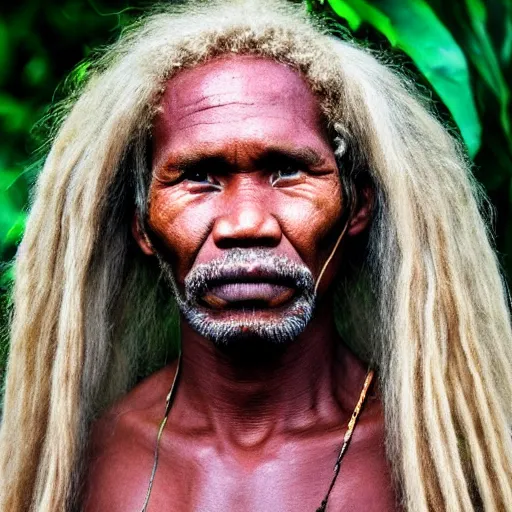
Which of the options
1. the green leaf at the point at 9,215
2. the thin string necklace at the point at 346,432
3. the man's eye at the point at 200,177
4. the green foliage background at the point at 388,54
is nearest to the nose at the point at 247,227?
the man's eye at the point at 200,177

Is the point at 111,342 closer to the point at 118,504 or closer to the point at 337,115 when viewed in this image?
the point at 118,504

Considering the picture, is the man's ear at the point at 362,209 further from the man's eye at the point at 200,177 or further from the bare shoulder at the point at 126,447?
the bare shoulder at the point at 126,447

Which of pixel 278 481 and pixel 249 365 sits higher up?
pixel 249 365

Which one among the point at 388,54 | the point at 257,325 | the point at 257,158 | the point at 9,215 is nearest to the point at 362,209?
the point at 257,158

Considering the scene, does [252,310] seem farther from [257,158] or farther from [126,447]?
[126,447]

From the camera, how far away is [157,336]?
2562 millimetres

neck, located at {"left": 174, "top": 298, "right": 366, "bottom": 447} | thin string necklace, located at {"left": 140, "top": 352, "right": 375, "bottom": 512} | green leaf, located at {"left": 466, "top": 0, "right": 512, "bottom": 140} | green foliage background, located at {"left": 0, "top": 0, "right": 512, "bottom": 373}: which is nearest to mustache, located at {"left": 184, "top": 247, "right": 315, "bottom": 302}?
neck, located at {"left": 174, "top": 298, "right": 366, "bottom": 447}

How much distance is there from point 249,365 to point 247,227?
336 millimetres

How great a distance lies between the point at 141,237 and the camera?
2264 millimetres

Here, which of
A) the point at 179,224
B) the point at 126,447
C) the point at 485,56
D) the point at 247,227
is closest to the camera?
the point at 247,227

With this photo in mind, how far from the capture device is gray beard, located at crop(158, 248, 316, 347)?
6.51 ft

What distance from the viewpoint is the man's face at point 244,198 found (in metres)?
1.99

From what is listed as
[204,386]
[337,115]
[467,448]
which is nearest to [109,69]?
[337,115]

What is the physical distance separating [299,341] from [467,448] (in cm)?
42
